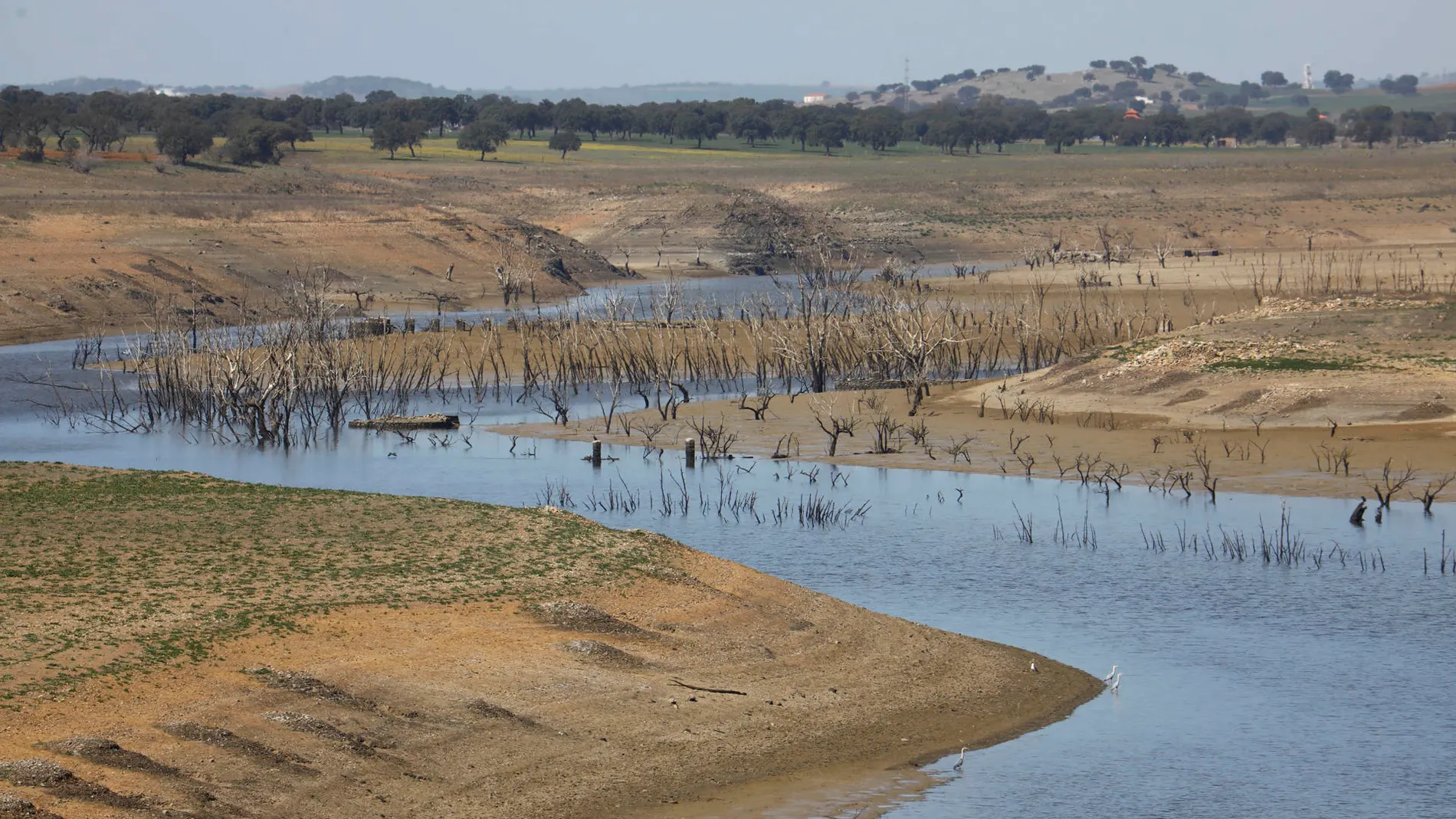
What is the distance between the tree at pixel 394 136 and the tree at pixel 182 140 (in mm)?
27614

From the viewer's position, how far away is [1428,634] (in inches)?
813

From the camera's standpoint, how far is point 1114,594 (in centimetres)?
2306

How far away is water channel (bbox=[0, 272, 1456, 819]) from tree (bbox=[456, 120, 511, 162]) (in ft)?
309

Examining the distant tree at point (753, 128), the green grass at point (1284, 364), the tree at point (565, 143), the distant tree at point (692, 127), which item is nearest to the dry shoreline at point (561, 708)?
the green grass at point (1284, 364)

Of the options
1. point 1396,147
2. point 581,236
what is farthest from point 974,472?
point 1396,147

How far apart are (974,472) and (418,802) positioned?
68.7ft

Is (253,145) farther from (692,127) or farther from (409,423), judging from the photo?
(692,127)

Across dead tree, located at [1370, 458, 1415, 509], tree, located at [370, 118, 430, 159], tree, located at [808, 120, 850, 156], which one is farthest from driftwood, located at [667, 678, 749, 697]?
tree, located at [808, 120, 850, 156]

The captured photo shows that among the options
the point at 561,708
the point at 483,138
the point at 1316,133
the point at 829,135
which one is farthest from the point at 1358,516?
the point at 1316,133

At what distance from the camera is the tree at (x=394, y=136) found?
12662 cm

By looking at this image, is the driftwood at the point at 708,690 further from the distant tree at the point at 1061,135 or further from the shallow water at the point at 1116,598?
the distant tree at the point at 1061,135

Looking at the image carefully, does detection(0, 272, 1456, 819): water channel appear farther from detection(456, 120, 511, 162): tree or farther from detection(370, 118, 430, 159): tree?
detection(456, 120, 511, 162): tree

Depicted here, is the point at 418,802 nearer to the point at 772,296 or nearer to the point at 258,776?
the point at 258,776

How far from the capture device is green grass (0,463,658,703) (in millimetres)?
15750
